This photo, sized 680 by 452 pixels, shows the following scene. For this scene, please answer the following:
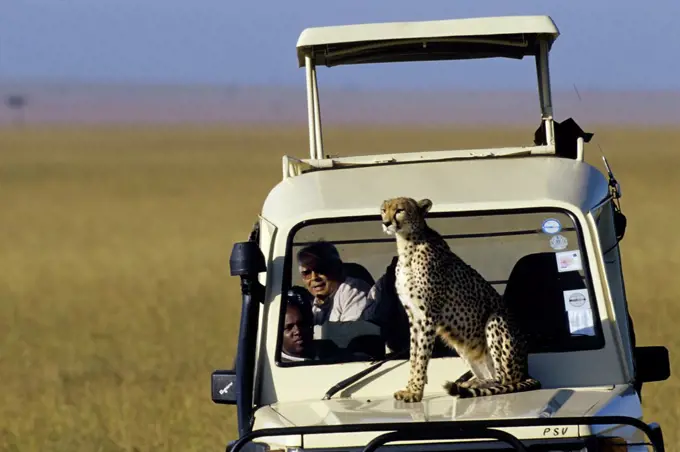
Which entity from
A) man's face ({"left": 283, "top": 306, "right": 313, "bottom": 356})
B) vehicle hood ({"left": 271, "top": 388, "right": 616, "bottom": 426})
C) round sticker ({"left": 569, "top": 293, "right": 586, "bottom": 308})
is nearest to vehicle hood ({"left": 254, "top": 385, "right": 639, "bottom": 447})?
vehicle hood ({"left": 271, "top": 388, "right": 616, "bottom": 426})

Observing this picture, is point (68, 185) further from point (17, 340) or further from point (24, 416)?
point (24, 416)

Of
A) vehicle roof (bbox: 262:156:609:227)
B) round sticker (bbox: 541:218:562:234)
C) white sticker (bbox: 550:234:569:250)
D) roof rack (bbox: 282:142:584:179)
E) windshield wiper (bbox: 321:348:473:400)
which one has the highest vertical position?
roof rack (bbox: 282:142:584:179)

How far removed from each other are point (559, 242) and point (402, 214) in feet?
2.60

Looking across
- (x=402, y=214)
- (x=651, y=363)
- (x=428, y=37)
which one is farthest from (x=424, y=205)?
(x=428, y=37)

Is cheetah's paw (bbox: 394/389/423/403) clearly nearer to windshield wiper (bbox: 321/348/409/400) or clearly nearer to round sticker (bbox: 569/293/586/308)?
windshield wiper (bbox: 321/348/409/400)

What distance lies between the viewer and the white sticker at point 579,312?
22.6ft

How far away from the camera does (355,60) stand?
333 inches

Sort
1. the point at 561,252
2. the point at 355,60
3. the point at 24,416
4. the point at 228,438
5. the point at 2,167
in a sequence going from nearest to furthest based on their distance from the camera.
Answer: the point at 561,252, the point at 355,60, the point at 228,438, the point at 24,416, the point at 2,167

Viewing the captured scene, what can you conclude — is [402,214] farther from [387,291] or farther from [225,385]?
[225,385]

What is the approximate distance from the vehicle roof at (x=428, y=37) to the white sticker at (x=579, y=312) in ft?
4.54

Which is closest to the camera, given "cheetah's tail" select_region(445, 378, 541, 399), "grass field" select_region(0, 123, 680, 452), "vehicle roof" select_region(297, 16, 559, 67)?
"cheetah's tail" select_region(445, 378, 541, 399)

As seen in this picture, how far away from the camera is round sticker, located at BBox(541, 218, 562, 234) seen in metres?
7.02

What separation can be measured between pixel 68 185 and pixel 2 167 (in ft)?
38.5

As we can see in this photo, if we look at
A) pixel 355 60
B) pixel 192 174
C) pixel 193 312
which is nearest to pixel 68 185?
pixel 192 174
